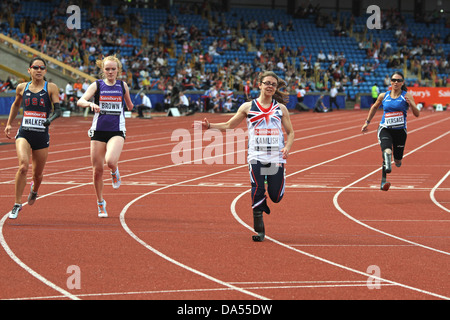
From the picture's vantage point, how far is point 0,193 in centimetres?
1066

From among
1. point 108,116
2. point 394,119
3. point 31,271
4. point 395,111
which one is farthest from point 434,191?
point 31,271

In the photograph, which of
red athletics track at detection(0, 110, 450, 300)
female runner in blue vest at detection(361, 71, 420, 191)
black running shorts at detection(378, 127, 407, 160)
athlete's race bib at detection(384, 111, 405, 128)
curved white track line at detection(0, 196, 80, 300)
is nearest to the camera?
curved white track line at detection(0, 196, 80, 300)

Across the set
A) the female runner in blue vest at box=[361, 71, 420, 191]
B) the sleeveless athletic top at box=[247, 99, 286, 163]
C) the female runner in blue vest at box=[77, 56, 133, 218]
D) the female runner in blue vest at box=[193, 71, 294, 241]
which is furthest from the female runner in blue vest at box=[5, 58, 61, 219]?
the female runner in blue vest at box=[361, 71, 420, 191]

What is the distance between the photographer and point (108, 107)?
841 centimetres

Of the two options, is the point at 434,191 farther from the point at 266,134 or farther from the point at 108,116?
the point at 108,116

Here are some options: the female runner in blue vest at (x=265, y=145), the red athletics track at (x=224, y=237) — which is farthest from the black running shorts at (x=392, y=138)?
the female runner in blue vest at (x=265, y=145)

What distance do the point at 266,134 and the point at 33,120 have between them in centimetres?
291

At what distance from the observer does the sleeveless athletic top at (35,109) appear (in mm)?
8430

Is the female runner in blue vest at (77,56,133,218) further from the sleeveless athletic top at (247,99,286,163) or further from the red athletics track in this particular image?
the sleeveless athletic top at (247,99,286,163)

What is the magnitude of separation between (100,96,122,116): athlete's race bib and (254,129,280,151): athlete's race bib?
6.49 ft

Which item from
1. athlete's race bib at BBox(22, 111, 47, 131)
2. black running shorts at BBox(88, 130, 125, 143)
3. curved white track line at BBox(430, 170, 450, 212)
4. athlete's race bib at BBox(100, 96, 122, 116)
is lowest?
curved white track line at BBox(430, 170, 450, 212)

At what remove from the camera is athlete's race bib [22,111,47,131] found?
332 inches

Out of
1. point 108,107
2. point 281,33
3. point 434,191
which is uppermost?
point 281,33
